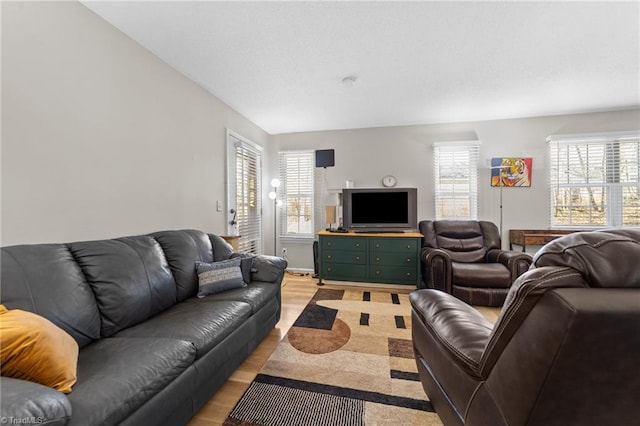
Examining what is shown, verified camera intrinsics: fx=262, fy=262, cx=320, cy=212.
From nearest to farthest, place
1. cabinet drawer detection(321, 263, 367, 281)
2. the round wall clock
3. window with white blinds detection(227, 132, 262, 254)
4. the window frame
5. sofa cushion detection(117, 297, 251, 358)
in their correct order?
sofa cushion detection(117, 297, 251, 358), window with white blinds detection(227, 132, 262, 254), cabinet drawer detection(321, 263, 367, 281), the round wall clock, the window frame

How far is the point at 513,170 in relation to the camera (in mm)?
3951

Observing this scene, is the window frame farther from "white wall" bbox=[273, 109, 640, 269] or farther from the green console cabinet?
the green console cabinet

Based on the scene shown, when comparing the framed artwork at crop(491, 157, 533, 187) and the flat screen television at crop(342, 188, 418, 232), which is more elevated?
the framed artwork at crop(491, 157, 533, 187)

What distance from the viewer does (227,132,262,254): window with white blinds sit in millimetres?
3635

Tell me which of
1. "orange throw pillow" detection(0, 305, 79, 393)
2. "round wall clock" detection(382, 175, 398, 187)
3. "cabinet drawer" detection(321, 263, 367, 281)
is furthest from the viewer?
"round wall clock" detection(382, 175, 398, 187)

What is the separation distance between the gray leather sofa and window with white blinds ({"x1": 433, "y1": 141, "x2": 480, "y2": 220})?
10.9 ft

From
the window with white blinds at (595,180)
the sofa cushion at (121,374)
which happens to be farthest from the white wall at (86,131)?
the window with white blinds at (595,180)

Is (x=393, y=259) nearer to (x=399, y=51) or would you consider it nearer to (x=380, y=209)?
(x=380, y=209)

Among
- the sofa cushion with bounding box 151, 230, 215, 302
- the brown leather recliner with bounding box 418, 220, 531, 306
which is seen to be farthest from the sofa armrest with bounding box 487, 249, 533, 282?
the sofa cushion with bounding box 151, 230, 215, 302

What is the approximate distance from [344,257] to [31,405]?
11.2 feet

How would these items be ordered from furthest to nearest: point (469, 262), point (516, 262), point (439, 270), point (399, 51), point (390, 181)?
1. point (390, 181)
2. point (469, 262)
3. point (439, 270)
4. point (516, 262)
5. point (399, 51)

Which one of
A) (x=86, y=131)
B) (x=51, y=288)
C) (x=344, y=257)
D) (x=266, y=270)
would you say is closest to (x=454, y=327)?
(x=266, y=270)

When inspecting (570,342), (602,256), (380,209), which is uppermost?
(380,209)

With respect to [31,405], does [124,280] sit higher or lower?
higher
